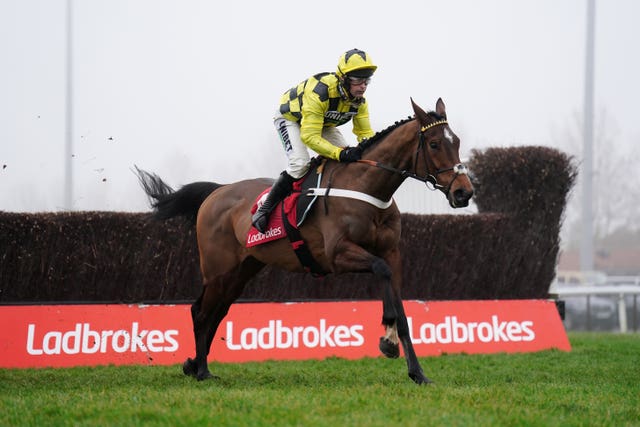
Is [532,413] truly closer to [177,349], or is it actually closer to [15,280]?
[177,349]

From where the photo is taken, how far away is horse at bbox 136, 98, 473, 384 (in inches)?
253

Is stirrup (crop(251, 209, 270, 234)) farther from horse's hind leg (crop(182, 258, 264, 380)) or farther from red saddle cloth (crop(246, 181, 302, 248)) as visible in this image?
horse's hind leg (crop(182, 258, 264, 380))

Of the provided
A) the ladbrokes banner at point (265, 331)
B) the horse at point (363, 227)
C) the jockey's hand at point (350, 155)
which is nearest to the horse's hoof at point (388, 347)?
the horse at point (363, 227)

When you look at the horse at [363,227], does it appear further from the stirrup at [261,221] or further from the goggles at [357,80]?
the goggles at [357,80]

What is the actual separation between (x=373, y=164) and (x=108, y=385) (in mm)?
2781

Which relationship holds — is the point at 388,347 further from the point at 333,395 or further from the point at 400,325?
the point at 333,395

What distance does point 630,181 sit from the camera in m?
44.5

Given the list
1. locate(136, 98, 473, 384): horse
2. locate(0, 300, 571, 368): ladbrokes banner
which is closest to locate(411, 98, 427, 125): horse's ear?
locate(136, 98, 473, 384): horse

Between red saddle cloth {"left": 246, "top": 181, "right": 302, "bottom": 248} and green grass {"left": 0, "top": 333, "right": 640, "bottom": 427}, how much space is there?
1199 millimetres

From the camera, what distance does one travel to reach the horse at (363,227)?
21.1 feet

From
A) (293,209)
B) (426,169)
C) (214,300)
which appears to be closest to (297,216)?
(293,209)

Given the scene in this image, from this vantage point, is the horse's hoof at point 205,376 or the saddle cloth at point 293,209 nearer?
the saddle cloth at point 293,209

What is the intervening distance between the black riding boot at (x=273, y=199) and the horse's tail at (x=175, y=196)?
1402 millimetres

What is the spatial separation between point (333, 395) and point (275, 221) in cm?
206
